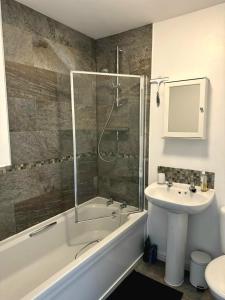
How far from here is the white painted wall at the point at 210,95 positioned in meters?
1.91

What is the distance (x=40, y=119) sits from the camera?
6.91ft

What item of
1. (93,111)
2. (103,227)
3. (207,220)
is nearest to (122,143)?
(93,111)

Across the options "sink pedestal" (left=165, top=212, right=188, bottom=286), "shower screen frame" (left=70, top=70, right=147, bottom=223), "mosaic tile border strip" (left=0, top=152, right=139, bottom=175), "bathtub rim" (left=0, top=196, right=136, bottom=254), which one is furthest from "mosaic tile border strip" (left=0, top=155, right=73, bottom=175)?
"sink pedestal" (left=165, top=212, right=188, bottom=286)

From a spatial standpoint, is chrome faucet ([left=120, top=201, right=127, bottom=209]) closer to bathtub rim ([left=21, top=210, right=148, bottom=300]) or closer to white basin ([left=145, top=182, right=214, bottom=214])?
bathtub rim ([left=21, top=210, right=148, bottom=300])

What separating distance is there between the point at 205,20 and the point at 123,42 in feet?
2.85

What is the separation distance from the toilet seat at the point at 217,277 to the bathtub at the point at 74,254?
2.57 feet

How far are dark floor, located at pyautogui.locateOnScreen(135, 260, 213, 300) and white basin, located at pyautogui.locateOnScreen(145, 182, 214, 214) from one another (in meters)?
0.79

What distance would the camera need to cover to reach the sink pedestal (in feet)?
6.48

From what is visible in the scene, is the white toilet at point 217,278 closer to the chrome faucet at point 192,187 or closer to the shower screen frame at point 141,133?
the chrome faucet at point 192,187

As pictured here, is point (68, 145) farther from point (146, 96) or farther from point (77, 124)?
point (146, 96)

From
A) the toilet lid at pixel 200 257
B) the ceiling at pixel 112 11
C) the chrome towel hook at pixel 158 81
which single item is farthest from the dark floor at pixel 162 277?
the ceiling at pixel 112 11

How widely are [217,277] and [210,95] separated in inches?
58.0

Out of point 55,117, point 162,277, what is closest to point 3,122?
point 55,117

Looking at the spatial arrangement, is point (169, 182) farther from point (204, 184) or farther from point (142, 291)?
point (142, 291)
